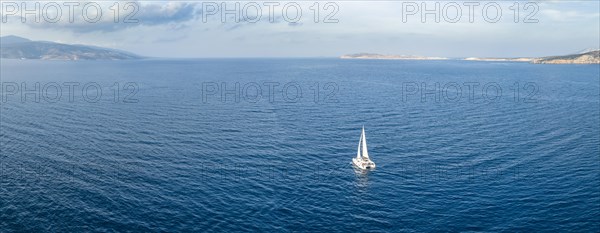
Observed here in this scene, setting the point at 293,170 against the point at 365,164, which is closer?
the point at 293,170

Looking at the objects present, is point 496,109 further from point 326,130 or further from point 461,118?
point 326,130

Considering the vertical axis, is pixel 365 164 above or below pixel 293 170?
above

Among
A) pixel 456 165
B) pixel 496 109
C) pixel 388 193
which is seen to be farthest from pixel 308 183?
pixel 496 109

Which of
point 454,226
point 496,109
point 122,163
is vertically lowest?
point 454,226

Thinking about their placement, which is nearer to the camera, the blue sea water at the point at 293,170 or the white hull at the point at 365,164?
the blue sea water at the point at 293,170

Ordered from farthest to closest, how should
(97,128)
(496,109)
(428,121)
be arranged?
(496,109), (428,121), (97,128)

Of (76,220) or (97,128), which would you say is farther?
(97,128)

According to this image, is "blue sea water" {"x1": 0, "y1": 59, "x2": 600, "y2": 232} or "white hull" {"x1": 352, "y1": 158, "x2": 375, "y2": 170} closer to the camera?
"blue sea water" {"x1": 0, "y1": 59, "x2": 600, "y2": 232}

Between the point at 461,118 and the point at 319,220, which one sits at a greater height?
the point at 461,118
